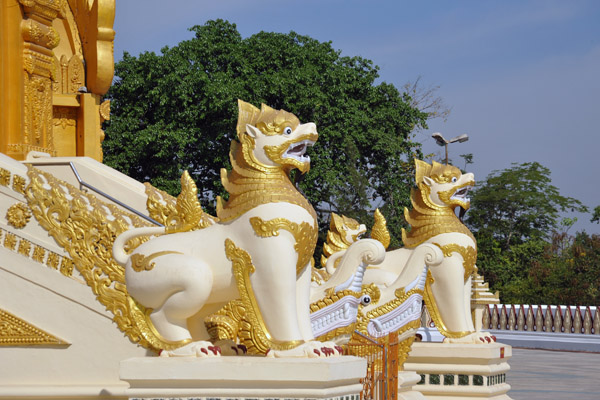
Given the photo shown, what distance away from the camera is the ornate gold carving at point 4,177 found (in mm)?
8016

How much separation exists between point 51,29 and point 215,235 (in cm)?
495

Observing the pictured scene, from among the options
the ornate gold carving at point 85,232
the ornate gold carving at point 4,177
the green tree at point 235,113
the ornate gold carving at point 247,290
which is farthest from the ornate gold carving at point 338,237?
the green tree at point 235,113

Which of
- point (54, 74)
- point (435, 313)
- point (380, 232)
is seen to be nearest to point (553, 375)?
point (435, 313)

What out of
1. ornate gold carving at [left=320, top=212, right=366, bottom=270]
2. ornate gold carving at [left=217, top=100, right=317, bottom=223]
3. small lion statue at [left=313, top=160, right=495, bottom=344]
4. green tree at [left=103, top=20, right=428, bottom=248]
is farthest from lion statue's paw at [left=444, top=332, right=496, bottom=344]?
green tree at [left=103, top=20, right=428, bottom=248]

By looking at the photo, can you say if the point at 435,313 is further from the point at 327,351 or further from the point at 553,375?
the point at 553,375

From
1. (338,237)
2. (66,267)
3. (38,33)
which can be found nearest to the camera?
(66,267)

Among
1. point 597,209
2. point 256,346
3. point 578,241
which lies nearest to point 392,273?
point 256,346

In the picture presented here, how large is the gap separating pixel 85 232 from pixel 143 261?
1.21m

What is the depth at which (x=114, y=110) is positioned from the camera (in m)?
27.1

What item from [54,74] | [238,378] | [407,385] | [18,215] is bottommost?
[407,385]

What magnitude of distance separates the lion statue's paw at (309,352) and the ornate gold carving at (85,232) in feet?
4.76

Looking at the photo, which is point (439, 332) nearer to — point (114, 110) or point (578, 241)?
point (114, 110)

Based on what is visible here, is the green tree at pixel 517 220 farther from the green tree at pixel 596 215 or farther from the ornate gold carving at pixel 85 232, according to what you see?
the ornate gold carving at pixel 85 232

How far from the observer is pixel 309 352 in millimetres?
6531
